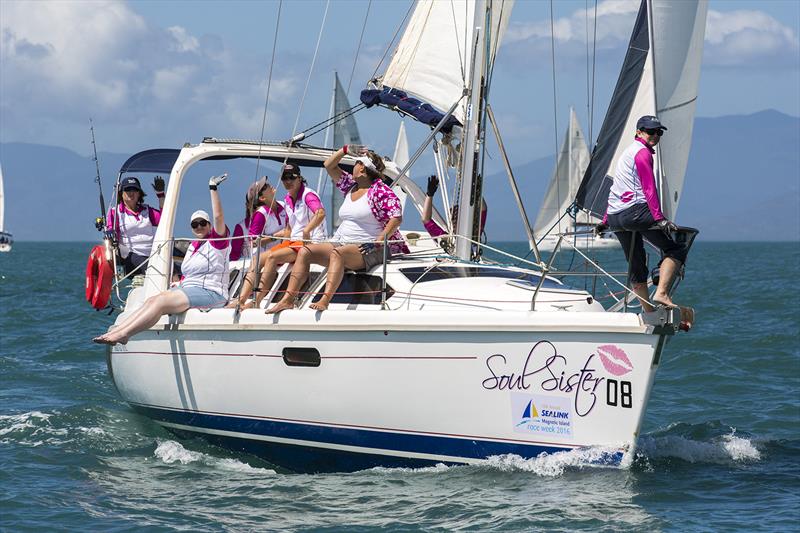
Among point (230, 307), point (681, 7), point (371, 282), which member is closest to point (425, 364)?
point (371, 282)

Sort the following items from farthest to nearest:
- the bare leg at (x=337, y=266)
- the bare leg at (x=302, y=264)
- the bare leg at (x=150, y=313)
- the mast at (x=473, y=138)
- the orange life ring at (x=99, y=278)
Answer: the orange life ring at (x=99, y=278)
the mast at (x=473, y=138)
the bare leg at (x=150, y=313)
the bare leg at (x=302, y=264)
the bare leg at (x=337, y=266)

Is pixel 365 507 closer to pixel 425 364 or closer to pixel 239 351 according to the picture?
pixel 425 364

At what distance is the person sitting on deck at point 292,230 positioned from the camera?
10.5 metres

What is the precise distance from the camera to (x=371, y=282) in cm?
1034

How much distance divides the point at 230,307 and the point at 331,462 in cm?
158

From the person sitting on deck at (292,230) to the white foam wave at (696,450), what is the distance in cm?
341

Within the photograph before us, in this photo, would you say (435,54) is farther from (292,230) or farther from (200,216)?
(200,216)

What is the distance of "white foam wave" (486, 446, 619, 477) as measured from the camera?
9.06m

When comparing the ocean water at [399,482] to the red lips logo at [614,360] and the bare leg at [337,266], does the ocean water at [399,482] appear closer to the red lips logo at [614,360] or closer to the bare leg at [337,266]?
the red lips logo at [614,360]

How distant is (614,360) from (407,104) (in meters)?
4.57

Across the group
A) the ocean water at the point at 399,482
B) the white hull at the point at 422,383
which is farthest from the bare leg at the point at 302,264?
the ocean water at the point at 399,482

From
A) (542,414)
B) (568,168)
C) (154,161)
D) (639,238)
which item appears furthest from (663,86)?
(568,168)

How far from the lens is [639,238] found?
9.30 m

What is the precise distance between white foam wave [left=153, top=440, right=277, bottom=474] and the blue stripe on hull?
13 cm
